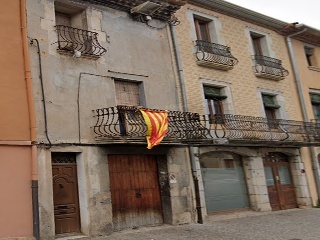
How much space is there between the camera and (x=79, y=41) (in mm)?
10742

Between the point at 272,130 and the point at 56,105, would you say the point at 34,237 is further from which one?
the point at 272,130

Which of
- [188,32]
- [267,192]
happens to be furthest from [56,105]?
[267,192]

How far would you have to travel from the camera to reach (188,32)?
13547 mm

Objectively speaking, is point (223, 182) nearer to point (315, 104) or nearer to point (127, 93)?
point (127, 93)

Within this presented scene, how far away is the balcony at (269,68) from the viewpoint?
49.5ft

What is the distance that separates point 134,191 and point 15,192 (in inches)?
138

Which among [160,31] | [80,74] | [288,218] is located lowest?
[288,218]

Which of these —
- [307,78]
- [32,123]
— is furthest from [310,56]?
[32,123]

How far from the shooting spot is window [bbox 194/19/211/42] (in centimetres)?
1422

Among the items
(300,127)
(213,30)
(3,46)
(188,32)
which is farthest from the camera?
(300,127)

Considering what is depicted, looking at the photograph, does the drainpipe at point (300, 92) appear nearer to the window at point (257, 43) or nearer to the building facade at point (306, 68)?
the building facade at point (306, 68)

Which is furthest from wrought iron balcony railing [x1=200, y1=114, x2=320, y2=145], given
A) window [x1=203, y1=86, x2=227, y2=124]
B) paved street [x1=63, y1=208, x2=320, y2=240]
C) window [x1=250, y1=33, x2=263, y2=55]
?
window [x1=250, y1=33, x2=263, y2=55]

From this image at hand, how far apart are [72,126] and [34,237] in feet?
9.44

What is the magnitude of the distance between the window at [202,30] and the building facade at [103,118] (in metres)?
1.88
